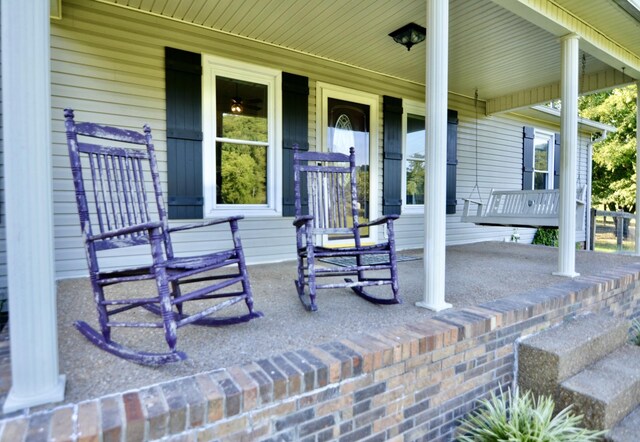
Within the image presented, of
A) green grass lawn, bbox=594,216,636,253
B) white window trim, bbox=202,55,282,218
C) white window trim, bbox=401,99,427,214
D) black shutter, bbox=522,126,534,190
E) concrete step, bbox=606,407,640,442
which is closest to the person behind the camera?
concrete step, bbox=606,407,640,442

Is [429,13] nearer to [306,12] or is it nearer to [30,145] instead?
[306,12]

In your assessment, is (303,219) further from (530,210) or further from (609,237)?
(609,237)

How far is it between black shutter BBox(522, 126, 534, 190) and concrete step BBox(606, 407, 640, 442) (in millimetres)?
5566

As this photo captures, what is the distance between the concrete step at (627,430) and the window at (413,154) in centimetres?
356

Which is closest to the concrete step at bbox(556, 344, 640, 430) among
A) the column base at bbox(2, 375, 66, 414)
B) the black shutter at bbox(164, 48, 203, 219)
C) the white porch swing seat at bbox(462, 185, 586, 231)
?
the white porch swing seat at bbox(462, 185, 586, 231)

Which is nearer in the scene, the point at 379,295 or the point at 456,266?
the point at 379,295

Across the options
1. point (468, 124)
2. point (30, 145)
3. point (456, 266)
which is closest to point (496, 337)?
point (456, 266)

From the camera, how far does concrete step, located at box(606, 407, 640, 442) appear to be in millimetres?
1844

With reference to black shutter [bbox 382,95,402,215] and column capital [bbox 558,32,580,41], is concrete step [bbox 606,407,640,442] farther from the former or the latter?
black shutter [bbox 382,95,402,215]

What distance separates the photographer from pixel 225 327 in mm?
1947

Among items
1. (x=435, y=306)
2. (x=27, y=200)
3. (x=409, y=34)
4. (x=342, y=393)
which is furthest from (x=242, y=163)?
(x=342, y=393)

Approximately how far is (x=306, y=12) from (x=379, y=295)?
2.53 metres

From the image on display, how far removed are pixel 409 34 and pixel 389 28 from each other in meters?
0.20

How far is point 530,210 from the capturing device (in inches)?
188
